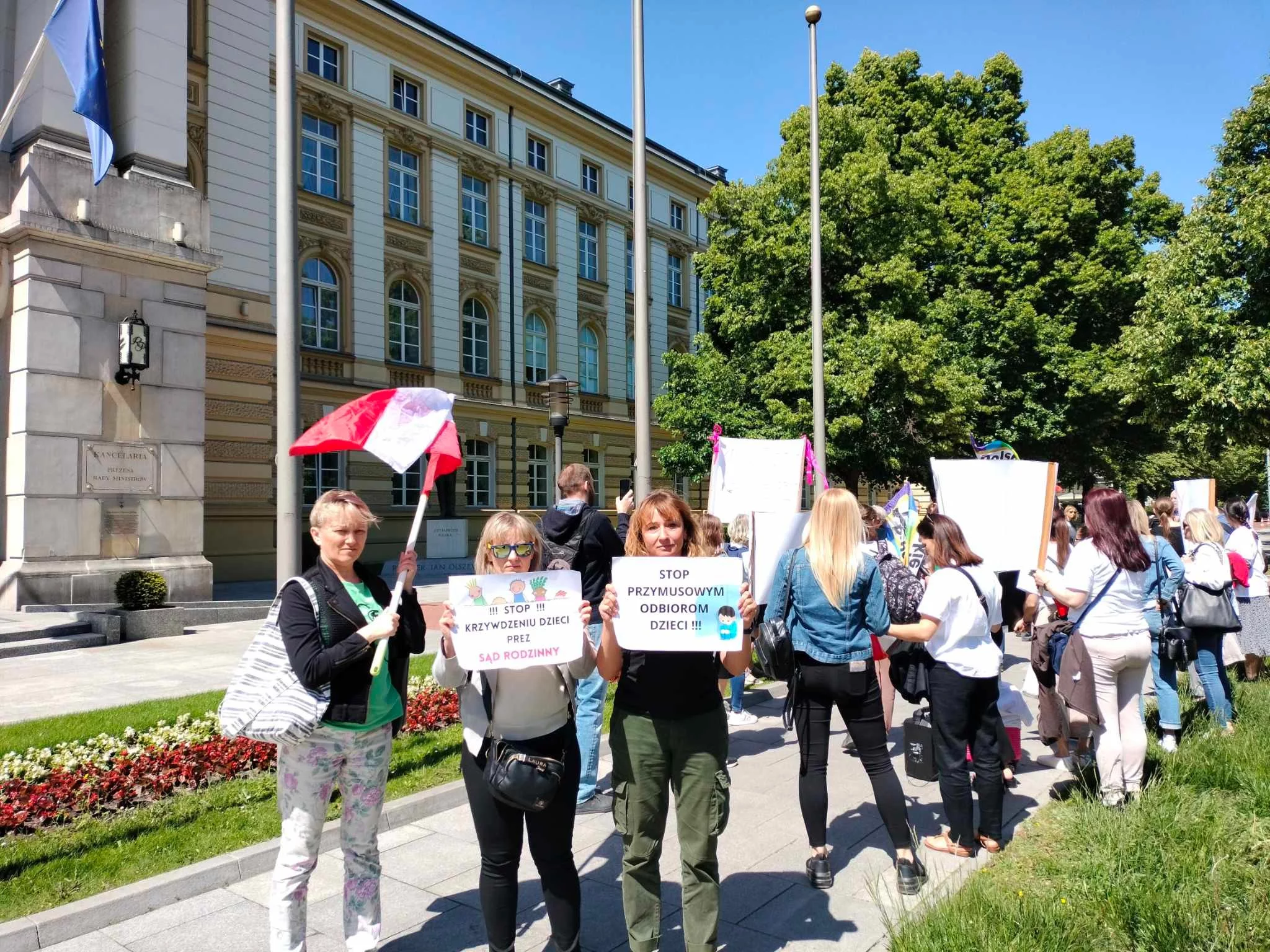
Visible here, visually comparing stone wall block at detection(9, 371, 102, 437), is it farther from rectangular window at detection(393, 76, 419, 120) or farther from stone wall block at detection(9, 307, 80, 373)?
rectangular window at detection(393, 76, 419, 120)

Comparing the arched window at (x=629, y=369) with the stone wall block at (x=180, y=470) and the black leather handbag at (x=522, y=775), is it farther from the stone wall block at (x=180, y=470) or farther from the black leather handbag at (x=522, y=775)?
the black leather handbag at (x=522, y=775)

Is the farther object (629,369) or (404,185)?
(629,369)

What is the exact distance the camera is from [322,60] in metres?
25.7

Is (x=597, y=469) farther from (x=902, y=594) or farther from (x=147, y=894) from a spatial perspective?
(x=147, y=894)

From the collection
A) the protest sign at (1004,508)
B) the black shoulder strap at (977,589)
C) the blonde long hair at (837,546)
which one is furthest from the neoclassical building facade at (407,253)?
the black shoulder strap at (977,589)

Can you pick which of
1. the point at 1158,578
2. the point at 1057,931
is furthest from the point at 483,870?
the point at 1158,578

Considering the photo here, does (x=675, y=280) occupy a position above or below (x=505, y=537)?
above

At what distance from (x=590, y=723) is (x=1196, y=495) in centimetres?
842

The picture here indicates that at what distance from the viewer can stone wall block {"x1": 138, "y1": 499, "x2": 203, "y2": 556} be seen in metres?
14.6

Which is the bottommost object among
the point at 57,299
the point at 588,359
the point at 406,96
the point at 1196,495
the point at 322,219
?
the point at 1196,495

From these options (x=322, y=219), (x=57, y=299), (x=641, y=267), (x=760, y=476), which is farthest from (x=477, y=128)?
(x=760, y=476)

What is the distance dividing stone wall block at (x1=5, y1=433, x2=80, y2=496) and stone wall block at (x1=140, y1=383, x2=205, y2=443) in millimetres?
1170

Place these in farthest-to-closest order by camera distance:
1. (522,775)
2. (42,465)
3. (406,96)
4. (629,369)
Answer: (629,369) → (406,96) → (42,465) → (522,775)

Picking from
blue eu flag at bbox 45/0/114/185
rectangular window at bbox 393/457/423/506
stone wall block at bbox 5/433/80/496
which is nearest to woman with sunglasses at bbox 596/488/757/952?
blue eu flag at bbox 45/0/114/185
